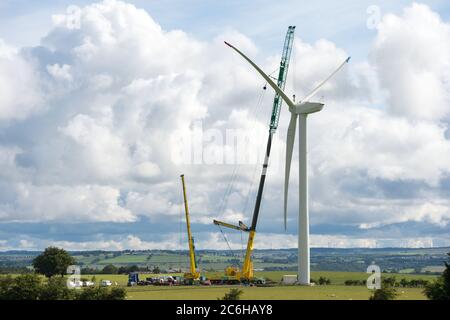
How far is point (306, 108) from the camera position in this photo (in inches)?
7603

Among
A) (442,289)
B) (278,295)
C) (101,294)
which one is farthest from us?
(278,295)

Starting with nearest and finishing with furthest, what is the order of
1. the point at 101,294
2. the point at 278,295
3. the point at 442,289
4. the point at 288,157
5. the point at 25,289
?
1. the point at 442,289
2. the point at 101,294
3. the point at 25,289
4. the point at 278,295
5. the point at 288,157

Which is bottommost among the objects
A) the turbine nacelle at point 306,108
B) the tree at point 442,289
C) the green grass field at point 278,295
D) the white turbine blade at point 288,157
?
the green grass field at point 278,295

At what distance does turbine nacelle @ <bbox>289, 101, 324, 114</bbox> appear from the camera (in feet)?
634

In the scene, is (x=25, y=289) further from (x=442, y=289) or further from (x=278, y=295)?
(x=442, y=289)

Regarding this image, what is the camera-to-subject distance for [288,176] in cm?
18225

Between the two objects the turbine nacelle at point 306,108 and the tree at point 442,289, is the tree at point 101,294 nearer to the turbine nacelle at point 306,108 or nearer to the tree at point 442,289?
the tree at point 442,289

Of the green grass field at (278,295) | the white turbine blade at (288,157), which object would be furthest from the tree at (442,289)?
the white turbine blade at (288,157)

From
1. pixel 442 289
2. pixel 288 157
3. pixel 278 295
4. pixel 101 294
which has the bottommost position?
pixel 278 295

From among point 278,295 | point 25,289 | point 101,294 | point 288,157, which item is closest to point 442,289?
point 278,295

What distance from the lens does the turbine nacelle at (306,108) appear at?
193 meters

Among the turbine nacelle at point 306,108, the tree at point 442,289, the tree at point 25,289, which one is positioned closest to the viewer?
the tree at point 442,289
